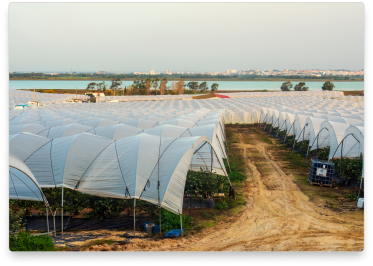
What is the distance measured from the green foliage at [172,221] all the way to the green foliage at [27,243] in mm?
4015

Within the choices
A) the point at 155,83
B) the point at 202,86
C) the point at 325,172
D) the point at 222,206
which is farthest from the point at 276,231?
the point at 202,86

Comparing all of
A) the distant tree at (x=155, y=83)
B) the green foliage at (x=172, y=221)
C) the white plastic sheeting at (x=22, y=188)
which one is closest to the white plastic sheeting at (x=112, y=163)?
the green foliage at (x=172, y=221)

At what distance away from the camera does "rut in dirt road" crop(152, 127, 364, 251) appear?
10.3m

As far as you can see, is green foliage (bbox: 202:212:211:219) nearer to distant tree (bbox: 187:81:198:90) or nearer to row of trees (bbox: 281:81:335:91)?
row of trees (bbox: 281:81:335:91)

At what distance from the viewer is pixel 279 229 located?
38.2 ft

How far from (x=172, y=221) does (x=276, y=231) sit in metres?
3.98

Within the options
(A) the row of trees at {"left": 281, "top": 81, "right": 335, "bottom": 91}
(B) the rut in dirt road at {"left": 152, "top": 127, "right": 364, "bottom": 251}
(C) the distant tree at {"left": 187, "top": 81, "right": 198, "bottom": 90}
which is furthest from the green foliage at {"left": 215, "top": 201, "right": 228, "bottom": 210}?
(C) the distant tree at {"left": 187, "top": 81, "right": 198, "bottom": 90}

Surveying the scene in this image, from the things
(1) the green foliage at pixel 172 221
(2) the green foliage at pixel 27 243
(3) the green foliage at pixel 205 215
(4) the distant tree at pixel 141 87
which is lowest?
(3) the green foliage at pixel 205 215

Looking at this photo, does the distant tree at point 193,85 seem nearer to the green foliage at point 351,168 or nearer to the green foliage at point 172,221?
the green foliage at point 351,168

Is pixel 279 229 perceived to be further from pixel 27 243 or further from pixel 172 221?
pixel 27 243

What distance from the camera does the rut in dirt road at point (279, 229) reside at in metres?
10.3

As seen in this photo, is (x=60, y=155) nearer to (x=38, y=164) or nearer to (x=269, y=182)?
(x=38, y=164)
